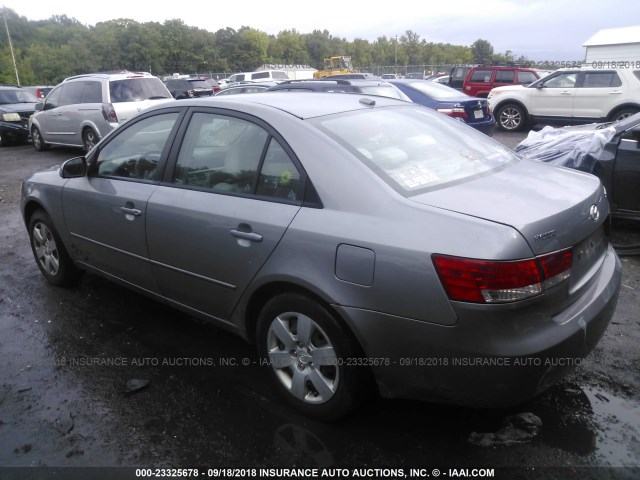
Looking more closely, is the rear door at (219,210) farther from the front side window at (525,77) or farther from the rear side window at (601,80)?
the front side window at (525,77)

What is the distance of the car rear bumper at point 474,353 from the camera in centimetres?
219

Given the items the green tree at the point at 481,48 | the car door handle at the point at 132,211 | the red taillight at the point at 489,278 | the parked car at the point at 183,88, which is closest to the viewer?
the red taillight at the point at 489,278

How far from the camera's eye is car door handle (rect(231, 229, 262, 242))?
108 inches

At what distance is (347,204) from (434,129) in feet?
3.71

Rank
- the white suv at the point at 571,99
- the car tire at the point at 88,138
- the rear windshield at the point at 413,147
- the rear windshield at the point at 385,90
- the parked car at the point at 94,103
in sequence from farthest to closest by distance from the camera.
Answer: the white suv at the point at 571,99
the car tire at the point at 88,138
the parked car at the point at 94,103
the rear windshield at the point at 385,90
the rear windshield at the point at 413,147

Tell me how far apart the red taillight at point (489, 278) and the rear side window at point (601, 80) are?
13.4 meters

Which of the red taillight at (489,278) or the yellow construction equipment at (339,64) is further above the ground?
the yellow construction equipment at (339,64)

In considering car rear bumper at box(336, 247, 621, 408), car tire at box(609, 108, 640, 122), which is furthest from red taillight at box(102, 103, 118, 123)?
car tire at box(609, 108, 640, 122)

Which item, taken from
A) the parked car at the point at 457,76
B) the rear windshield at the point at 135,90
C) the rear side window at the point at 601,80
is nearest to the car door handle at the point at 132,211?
the rear windshield at the point at 135,90

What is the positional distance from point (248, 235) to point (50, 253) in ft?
8.94

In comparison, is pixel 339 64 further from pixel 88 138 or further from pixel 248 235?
pixel 248 235

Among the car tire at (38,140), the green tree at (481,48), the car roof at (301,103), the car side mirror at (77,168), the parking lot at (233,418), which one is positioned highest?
the green tree at (481,48)

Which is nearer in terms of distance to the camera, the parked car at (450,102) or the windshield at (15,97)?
the parked car at (450,102)

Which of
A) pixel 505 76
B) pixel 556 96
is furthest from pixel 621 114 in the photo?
pixel 505 76
